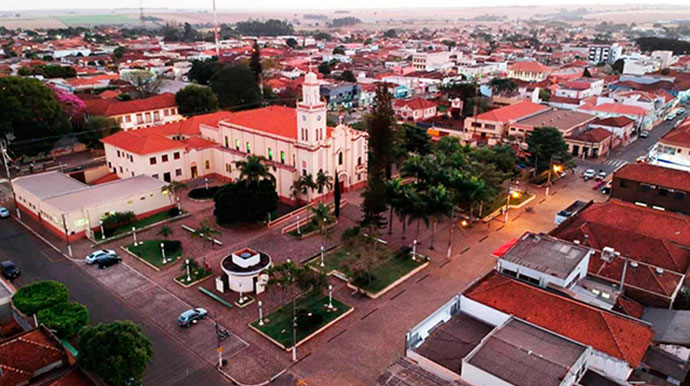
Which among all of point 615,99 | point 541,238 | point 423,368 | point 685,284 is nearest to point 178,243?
point 423,368

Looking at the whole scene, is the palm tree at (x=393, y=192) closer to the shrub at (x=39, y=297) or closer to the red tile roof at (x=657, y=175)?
the red tile roof at (x=657, y=175)

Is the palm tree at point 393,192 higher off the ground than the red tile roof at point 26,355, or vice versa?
the palm tree at point 393,192

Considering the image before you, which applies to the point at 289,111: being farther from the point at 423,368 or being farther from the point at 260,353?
the point at 423,368

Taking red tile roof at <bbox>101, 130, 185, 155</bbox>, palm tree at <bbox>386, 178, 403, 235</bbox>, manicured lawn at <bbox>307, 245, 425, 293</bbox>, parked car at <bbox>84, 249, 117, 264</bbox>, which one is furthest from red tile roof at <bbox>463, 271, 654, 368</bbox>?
red tile roof at <bbox>101, 130, 185, 155</bbox>

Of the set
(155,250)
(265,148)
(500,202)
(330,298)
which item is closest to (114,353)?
(330,298)

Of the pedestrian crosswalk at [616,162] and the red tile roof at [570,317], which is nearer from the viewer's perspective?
the red tile roof at [570,317]

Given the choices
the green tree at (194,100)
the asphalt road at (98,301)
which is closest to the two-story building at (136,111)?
the green tree at (194,100)
